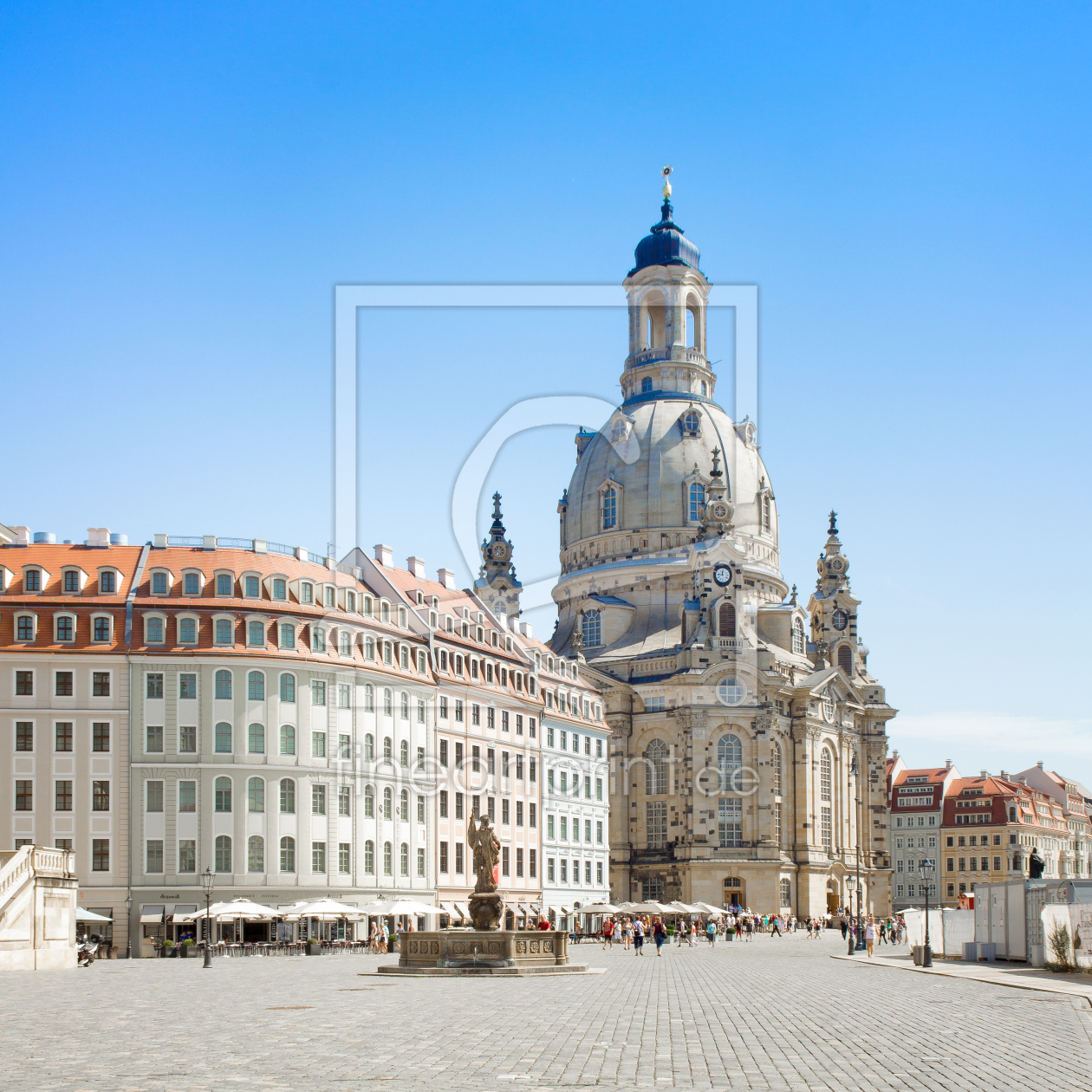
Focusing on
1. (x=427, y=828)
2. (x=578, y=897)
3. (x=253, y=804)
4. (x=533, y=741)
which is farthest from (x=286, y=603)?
(x=578, y=897)

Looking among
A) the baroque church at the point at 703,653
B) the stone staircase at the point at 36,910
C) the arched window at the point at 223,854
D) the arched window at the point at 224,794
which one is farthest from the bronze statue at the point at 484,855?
the baroque church at the point at 703,653

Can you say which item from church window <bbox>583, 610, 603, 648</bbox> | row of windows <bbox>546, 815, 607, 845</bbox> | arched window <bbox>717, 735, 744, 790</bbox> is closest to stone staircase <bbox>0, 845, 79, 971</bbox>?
row of windows <bbox>546, 815, 607, 845</bbox>

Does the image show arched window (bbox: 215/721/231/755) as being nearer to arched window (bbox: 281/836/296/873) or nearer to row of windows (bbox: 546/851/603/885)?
arched window (bbox: 281/836/296/873)

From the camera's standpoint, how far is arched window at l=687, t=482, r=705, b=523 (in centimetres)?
13862

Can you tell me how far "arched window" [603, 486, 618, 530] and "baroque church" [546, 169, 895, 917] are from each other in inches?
7.8

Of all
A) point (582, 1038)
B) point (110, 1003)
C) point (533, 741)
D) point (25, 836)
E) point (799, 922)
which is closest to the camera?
point (582, 1038)

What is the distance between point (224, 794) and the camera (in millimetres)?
71625

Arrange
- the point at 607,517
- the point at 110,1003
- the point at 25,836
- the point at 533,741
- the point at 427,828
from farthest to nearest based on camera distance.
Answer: the point at 607,517
the point at 533,741
the point at 427,828
the point at 25,836
the point at 110,1003

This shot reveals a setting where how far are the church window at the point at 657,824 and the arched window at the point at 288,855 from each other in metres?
57.1

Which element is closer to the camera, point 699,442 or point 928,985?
point 928,985

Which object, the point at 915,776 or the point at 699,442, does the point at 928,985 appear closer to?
the point at 699,442

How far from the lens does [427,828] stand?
82312mm

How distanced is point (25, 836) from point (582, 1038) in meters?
49.5

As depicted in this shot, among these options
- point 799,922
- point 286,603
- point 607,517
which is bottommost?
point 799,922
